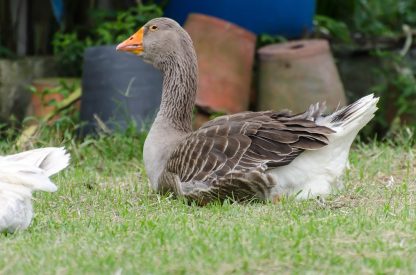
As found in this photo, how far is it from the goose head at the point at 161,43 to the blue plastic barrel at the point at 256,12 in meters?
4.15

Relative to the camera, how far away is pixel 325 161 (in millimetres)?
6523

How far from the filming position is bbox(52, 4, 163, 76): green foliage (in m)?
10.9

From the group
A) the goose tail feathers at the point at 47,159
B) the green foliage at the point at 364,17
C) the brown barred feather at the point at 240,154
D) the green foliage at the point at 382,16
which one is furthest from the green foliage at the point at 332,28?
the goose tail feathers at the point at 47,159

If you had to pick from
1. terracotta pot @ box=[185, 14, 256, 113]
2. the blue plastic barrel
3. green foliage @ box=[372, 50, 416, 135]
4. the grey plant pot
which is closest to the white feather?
the grey plant pot

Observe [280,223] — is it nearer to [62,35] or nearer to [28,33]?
[62,35]

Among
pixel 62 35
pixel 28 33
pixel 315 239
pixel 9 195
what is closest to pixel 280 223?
pixel 315 239

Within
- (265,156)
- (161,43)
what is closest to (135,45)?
(161,43)

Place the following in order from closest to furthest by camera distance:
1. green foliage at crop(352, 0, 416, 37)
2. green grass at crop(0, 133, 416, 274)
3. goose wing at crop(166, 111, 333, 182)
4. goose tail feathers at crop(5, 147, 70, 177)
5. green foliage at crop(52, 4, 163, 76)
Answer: green grass at crop(0, 133, 416, 274) < goose tail feathers at crop(5, 147, 70, 177) < goose wing at crop(166, 111, 333, 182) < green foliage at crop(52, 4, 163, 76) < green foliage at crop(352, 0, 416, 37)

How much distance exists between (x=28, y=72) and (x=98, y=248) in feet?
22.9

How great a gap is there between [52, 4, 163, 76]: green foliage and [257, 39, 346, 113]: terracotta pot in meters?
1.47

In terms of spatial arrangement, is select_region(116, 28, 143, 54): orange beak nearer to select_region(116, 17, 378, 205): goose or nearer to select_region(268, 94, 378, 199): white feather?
select_region(116, 17, 378, 205): goose

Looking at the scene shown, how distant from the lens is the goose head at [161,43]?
7379 millimetres

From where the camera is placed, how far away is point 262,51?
11.3 metres

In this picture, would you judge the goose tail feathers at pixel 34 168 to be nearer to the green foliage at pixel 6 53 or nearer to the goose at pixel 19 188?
the goose at pixel 19 188
